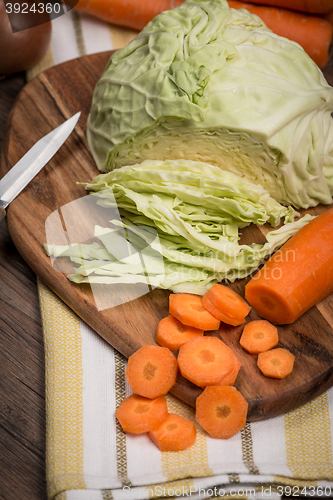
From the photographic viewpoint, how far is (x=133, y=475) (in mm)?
1722

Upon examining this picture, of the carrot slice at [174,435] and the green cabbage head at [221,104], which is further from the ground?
the green cabbage head at [221,104]

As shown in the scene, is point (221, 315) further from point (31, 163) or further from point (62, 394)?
point (31, 163)

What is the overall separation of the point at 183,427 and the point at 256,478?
12.8 inches

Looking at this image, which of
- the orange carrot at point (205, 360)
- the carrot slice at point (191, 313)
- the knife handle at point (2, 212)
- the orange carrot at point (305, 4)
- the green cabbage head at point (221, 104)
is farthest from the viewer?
the orange carrot at point (305, 4)

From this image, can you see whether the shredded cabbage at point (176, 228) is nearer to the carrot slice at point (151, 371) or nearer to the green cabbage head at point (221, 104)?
the green cabbage head at point (221, 104)

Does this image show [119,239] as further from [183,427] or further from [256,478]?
[256,478]

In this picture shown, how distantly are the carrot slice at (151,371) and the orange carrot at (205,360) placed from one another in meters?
0.05

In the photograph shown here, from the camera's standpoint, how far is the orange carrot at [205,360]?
1.78 meters

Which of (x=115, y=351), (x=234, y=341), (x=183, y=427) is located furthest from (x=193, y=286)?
(x=183, y=427)

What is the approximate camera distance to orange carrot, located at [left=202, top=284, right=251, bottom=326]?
194cm

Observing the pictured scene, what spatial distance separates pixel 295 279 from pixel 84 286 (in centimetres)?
96

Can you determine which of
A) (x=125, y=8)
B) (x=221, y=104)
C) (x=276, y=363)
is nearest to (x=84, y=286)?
(x=276, y=363)

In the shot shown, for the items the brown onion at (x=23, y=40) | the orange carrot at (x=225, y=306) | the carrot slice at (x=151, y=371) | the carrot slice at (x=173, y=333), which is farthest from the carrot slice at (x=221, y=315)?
the brown onion at (x=23, y=40)

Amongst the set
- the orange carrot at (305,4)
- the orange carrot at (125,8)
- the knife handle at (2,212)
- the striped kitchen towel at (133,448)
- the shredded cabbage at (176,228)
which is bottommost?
the striped kitchen towel at (133,448)
